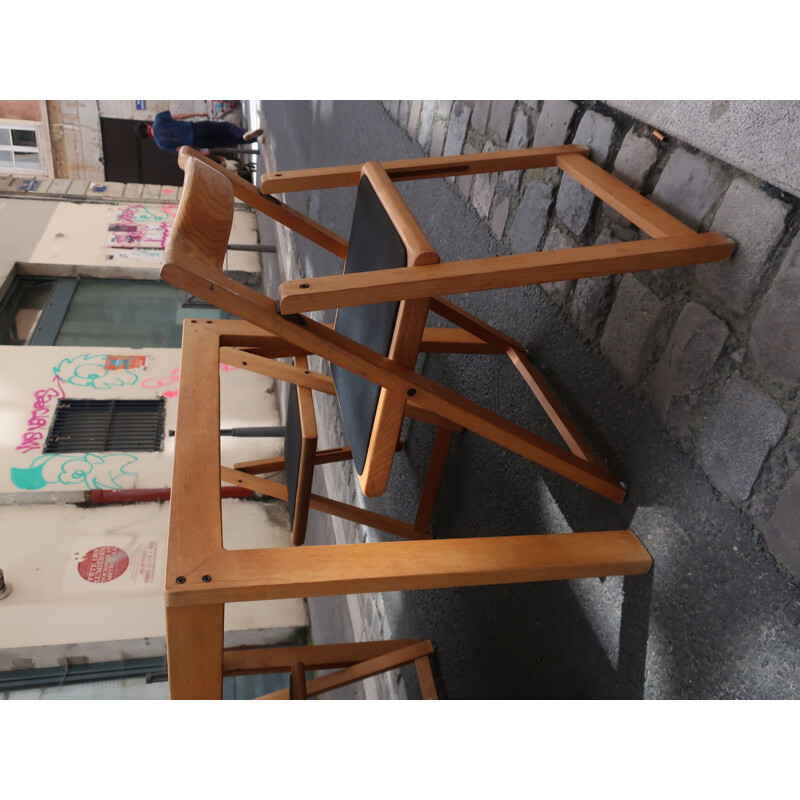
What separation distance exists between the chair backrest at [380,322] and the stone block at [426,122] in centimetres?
82

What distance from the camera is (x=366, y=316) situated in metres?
1.24

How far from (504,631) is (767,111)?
3.81 ft

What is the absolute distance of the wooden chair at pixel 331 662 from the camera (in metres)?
1.80

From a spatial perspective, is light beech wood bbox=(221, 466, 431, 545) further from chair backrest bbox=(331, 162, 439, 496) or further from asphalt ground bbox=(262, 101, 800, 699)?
chair backrest bbox=(331, 162, 439, 496)

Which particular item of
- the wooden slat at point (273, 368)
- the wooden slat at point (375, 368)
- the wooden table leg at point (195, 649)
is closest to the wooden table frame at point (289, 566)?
the wooden table leg at point (195, 649)

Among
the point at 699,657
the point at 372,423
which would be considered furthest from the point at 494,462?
the point at 699,657

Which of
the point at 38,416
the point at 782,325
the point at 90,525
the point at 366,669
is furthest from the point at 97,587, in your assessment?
the point at 782,325

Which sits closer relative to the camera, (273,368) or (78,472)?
(273,368)

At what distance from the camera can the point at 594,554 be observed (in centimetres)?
104

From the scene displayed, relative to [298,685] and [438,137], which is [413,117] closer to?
[438,137]

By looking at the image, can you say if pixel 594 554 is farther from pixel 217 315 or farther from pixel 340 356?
pixel 217 315

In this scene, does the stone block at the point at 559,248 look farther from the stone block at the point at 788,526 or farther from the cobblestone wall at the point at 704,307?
the stone block at the point at 788,526

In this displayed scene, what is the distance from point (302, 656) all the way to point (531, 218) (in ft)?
4.22

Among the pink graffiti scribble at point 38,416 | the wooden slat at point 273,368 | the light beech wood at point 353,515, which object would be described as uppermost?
the wooden slat at point 273,368
